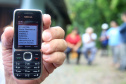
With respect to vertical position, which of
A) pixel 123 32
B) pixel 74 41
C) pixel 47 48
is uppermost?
pixel 47 48

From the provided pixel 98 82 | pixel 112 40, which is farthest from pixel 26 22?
pixel 112 40

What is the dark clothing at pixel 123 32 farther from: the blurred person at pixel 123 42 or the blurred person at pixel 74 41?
the blurred person at pixel 74 41

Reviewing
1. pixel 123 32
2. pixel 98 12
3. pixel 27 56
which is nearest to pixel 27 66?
pixel 27 56

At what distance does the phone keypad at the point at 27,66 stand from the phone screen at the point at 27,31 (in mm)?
59

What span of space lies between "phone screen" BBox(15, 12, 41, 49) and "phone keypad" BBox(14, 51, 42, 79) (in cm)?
6

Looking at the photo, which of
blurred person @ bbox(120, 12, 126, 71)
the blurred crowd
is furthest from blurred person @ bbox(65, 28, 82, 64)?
blurred person @ bbox(120, 12, 126, 71)

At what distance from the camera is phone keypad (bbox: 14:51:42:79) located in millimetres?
1711

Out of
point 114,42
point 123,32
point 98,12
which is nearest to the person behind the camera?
point 123,32

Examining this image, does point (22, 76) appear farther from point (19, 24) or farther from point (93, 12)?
point (93, 12)

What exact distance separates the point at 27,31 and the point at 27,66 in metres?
0.23

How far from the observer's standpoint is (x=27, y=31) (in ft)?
5.90

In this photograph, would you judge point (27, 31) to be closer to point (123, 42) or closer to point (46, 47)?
point (46, 47)

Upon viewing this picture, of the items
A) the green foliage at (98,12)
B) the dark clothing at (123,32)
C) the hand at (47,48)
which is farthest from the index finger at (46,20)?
the green foliage at (98,12)

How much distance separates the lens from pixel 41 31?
181 centimetres
